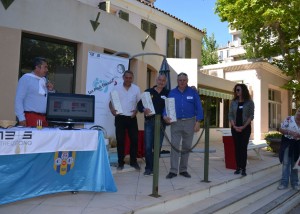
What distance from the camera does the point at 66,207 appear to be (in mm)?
3633

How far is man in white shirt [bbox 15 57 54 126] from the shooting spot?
4.20 m

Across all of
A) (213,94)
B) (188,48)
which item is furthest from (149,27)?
(213,94)

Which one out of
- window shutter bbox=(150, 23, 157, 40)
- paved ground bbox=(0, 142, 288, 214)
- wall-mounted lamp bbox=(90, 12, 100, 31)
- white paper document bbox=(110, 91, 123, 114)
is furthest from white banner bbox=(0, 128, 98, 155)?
window shutter bbox=(150, 23, 157, 40)

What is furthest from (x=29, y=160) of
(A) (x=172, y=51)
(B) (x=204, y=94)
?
(A) (x=172, y=51)

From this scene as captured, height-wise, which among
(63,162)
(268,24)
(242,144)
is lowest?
(63,162)

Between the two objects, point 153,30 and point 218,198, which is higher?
point 153,30

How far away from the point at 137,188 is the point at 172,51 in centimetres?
1209

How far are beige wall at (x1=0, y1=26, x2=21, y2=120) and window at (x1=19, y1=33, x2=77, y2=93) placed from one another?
0.38m

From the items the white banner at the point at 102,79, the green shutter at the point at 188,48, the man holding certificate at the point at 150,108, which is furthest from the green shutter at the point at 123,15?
the man holding certificate at the point at 150,108

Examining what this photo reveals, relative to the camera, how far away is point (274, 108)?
19.1 metres

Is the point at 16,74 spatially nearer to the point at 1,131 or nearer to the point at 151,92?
the point at 151,92

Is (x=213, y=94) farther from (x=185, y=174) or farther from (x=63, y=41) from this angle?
(x=185, y=174)

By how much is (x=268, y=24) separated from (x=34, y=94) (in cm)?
1150

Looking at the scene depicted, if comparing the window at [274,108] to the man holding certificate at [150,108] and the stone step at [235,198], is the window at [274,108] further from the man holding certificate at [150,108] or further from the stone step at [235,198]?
the man holding certificate at [150,108]
